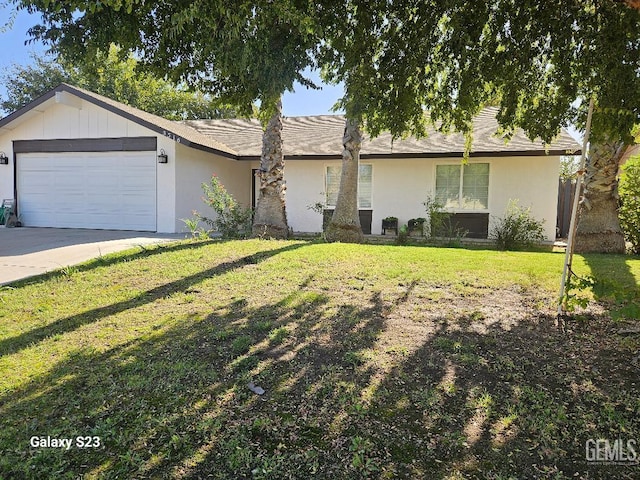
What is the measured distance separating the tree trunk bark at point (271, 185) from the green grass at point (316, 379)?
15.0 ft

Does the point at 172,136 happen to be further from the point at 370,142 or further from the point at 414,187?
the point at 414,187

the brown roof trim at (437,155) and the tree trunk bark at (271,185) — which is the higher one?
the brown roof trim at (437,155)

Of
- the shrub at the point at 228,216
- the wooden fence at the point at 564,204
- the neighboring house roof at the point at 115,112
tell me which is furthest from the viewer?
the wooden fence at the point at 564,204

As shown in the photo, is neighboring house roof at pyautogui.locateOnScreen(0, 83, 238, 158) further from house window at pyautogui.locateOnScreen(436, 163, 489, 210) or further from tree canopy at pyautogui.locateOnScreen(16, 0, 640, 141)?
tree canopy at pyautogui.locateOnScreen(16, 0, 640, 141)

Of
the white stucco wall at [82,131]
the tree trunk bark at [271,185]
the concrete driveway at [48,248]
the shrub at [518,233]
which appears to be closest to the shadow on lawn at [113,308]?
the concrete driveway at [48,248]

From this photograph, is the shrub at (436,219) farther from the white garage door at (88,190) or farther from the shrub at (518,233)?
the white garage door at (88,190)

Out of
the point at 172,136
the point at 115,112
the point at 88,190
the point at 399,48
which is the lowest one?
the point at 88,190

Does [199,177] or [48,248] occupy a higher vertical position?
[199,177]

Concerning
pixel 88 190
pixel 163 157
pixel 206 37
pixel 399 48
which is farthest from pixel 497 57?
pixel 88 190

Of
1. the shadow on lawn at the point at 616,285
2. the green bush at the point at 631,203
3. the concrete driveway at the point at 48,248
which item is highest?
the green bush at the point at 631,203

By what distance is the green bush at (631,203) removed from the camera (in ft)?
30.2

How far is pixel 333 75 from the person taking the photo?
5379 mm

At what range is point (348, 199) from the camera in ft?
32.9

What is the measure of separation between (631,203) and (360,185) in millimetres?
7725
